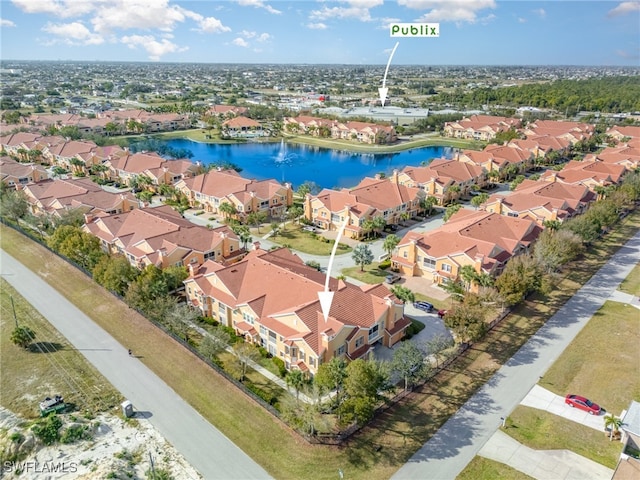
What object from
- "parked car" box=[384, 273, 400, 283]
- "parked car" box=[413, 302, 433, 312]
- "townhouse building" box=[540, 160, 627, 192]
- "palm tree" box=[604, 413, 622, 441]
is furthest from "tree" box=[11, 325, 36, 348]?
"townhouse building" box=[540, 160, 627, 192]

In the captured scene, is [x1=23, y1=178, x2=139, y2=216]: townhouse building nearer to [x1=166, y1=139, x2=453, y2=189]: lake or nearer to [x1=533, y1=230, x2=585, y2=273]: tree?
[x1=166, y1=139, x2=453, y2=189]: lake

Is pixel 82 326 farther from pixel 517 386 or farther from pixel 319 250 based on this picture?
pixel 517 386

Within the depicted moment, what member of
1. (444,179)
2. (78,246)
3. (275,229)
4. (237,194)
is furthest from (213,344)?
(444,179)

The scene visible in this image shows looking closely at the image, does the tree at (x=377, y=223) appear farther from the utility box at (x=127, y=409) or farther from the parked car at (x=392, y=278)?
the utility box at (x=127, y=409)

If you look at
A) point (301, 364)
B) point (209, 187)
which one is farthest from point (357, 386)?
point (209, 187)

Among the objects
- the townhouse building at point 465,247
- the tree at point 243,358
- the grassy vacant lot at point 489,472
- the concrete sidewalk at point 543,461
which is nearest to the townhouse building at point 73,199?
the tree at point 243,358

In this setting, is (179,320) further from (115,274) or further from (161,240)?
(161,240)

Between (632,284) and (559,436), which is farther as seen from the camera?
(632,284)
